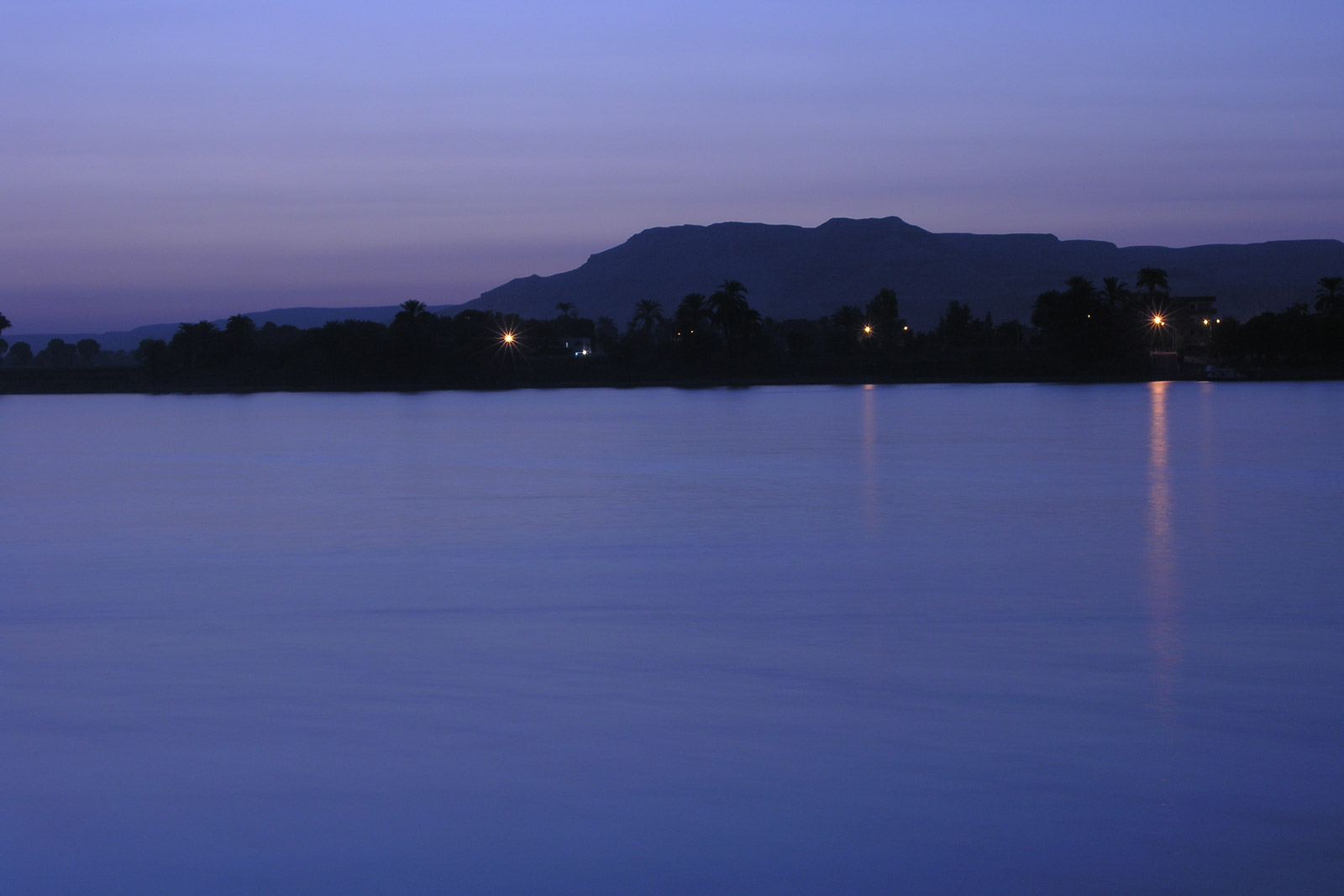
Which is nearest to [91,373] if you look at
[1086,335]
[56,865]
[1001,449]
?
[1086,335]

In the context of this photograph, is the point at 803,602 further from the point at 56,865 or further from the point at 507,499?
the point at 507,499

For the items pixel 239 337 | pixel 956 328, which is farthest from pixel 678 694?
pixel 956 328

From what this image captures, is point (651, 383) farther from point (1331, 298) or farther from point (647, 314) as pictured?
point (1331, 298)

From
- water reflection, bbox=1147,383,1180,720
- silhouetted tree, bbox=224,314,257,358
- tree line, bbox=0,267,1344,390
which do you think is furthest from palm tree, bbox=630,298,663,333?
water reflection, bbox=1147,383,1180,720

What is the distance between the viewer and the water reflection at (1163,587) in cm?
842

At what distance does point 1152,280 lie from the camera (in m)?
108

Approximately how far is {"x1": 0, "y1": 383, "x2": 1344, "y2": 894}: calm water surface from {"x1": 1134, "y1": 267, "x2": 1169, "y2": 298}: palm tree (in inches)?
3638

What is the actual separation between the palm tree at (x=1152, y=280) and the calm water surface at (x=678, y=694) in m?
92.4

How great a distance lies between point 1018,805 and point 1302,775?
152 centimetres

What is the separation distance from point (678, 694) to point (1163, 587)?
5.97m

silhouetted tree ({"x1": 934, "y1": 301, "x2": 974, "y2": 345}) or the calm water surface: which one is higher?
silhouetted tree ({"x1": 934, "y1": 301, "x2": 974, "y2": 345})

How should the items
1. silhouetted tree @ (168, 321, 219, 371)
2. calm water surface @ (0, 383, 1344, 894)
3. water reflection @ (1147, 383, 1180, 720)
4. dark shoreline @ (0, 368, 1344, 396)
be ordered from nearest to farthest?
1. calm water surface @ (0, 383, 1344, 894)
2. water reflection @ (1147, 383, 1180, 720)
3. dark shoreline @ (0, 368, 1344, 396)
4. silhouetted tree @ (168, 321, 219, 371)

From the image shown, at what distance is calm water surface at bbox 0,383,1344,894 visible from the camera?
5.54 meters

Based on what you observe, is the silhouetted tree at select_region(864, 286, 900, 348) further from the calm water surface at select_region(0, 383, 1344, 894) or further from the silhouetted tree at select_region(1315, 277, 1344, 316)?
the calm water surface at select_region(0, 383, 1344, 894)
